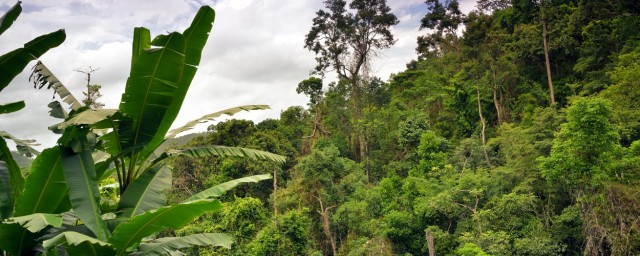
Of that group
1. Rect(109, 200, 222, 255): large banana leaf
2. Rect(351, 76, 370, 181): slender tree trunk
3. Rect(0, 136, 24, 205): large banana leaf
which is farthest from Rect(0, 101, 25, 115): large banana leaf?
Rect(351, 76, 370, 181): slender tree trunk

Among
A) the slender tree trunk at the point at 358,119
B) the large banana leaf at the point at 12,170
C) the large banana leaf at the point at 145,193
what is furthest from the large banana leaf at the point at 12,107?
the slender tree trunk at the point at 358,119

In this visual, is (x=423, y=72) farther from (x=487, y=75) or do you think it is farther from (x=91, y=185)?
(x=91, y=185)

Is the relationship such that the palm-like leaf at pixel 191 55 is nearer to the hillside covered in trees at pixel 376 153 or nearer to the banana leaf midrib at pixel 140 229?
the hillside covered in trees at pixel 376 153

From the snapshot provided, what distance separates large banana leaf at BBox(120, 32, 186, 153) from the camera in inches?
111

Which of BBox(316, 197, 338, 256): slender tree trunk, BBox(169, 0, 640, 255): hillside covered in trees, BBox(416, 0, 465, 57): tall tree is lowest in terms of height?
BBox(316, 197, 338, 256): slender tree trunk

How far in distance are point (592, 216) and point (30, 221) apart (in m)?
10.7

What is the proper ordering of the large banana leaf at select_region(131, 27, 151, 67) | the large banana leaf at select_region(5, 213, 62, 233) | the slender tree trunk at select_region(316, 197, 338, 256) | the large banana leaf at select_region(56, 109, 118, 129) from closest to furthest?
the large banana leaf at select_region(5, 213, 62, 233) < the large banana leaf at select_region(56, 109, 118, 129) < the large banana leaf at select_region(131, 27, 151, 67) < the slender tree trunk at select_region(316, 197, 338, 256)

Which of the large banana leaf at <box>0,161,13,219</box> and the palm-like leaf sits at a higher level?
the palm-like leaf

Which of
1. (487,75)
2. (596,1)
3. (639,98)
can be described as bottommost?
(639,98)

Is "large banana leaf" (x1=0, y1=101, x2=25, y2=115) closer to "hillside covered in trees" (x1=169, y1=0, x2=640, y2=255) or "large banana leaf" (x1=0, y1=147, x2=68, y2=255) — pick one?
"large banana leaf" (x1=0, y1=147, x2=68, y2=255)

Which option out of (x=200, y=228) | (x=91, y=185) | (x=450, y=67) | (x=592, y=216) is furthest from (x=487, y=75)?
(x=91, y=185)

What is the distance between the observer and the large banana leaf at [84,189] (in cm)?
257

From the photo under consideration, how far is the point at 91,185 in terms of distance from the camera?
2.65 metres

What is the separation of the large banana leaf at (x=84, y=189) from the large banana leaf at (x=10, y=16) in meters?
0.86
